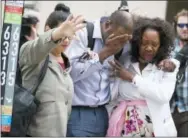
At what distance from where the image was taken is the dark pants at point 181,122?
14.2ft

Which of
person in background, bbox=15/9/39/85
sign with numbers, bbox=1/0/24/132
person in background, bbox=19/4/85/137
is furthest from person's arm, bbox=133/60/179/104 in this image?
person in background, bbox=15/9/39/85

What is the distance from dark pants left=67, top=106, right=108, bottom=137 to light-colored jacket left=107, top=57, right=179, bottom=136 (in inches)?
7.1

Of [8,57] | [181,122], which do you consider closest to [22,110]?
[8,57]

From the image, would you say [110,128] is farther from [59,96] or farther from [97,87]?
[59,96]

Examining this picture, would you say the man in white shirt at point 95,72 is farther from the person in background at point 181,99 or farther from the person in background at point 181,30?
the person in background at point 181,30

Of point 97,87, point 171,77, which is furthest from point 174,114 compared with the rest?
point 97,87

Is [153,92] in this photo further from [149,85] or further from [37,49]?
[37,49]

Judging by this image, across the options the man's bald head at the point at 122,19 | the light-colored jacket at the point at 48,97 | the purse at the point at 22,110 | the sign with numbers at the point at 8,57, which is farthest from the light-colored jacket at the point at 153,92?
the sign with numbers at the point at 8,57

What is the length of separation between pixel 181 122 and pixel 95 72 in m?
1.17

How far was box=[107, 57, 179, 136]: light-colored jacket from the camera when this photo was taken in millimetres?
3621

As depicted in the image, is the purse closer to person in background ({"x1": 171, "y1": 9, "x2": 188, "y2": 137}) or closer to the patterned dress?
the patterned dress

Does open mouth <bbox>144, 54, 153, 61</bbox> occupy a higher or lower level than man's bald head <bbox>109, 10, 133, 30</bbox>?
lower

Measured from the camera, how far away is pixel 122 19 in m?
3.45

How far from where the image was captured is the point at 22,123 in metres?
3.19
